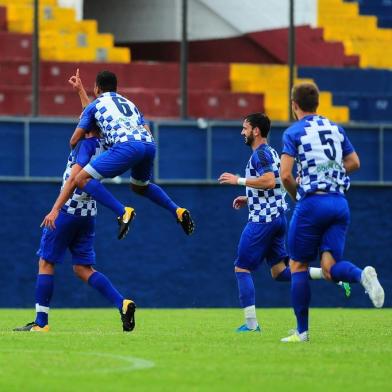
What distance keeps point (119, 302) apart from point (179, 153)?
10213 mm

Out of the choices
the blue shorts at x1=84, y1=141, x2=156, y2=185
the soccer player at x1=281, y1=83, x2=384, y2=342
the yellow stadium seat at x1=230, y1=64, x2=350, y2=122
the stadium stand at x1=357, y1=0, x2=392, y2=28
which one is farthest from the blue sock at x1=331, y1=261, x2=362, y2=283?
the stadium stand at x1=357, y1=0, x2=392, y2=28

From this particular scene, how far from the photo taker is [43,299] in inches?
509

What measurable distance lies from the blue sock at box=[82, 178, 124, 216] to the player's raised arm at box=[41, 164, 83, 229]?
0.12 meters

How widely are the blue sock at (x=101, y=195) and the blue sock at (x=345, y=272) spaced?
94.6 inches

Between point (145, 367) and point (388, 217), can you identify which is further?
point (388, 217)

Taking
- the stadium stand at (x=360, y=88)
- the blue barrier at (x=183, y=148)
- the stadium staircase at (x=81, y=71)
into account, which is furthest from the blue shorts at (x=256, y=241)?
the stadium stand at (x=360, y=88)

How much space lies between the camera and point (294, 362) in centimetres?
939

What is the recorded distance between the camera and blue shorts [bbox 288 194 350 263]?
1067 cm

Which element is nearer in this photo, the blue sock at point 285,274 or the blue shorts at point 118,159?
the blue shorts at point 118,159

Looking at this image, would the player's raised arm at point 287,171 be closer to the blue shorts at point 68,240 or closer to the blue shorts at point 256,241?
the blue shorts at point 256,241

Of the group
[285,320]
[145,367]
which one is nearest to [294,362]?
[145,367]

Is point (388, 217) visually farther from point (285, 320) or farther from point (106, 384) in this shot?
point (106, 384)

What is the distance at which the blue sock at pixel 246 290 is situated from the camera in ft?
43.4

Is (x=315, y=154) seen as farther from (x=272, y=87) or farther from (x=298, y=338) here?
(x=272, y=87)
